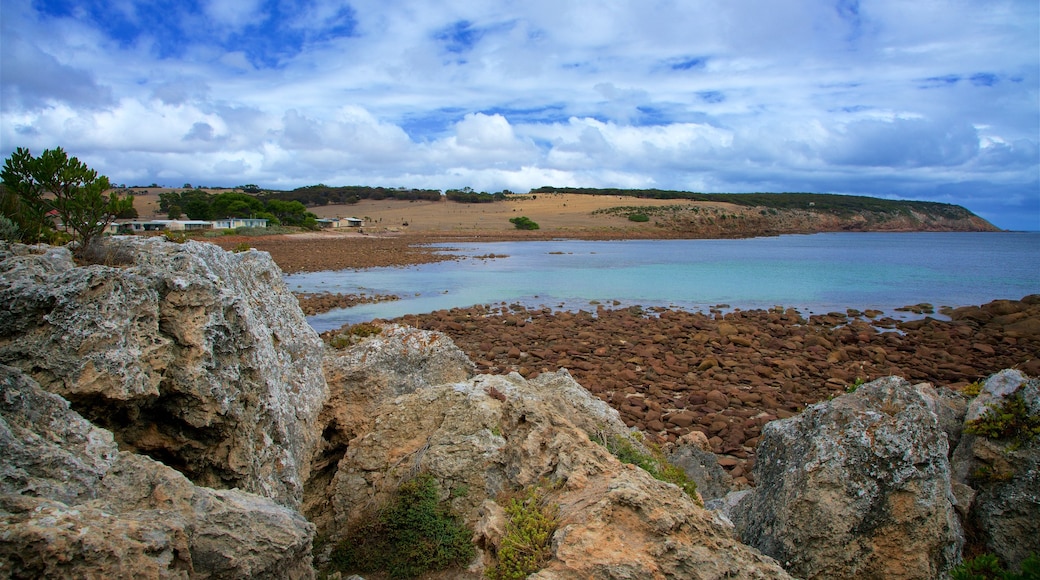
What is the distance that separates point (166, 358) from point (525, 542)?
2.70 m

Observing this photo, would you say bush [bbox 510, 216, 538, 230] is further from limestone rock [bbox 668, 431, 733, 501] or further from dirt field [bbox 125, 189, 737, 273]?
limestone rock [bbox 668, 431, 733, 501]

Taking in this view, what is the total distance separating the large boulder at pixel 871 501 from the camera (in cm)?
498

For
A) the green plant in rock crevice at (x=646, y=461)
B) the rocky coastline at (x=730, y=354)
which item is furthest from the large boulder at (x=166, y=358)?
the rocky coastline at (x=730, y=354)

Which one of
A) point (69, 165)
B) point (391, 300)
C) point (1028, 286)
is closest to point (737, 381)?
point (69, 165)

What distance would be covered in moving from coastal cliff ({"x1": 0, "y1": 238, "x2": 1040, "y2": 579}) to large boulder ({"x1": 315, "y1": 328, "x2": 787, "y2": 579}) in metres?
0.01

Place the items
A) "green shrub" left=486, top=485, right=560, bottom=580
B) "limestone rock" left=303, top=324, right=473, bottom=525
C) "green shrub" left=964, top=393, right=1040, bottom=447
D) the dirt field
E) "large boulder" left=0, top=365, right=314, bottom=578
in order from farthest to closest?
1. the dirt field
2. "limestone rock" left=303, top=324, right=473, bottom=525
3. "green shrub" left=964, top=393, right=1040, bottom=447
4. "green shrub" left=486, top=485, right=560, bottom=580
5. "large boulder" left=0, top=365, right=314, bottom=578

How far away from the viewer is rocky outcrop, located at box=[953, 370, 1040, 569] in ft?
17.5

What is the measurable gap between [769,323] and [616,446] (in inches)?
716

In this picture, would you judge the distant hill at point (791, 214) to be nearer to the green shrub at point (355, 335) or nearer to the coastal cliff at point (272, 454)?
the green shrub at point (355, 335)

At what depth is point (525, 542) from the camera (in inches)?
160

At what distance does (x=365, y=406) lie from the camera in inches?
277

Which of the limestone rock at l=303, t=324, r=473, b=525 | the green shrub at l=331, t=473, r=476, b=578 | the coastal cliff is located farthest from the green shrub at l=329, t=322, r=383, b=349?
the green shrub at l=331, t=473, r=476, b=578

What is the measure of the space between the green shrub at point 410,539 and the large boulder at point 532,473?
0.16 meters

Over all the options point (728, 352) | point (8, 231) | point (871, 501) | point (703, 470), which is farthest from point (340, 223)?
point (871, 501)
